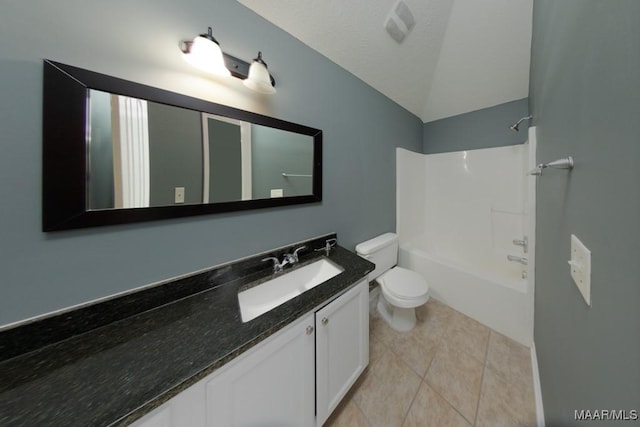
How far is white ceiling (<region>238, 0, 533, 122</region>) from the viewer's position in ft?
4.08

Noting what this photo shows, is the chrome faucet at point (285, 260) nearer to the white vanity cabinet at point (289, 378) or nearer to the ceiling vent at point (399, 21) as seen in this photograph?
the white vanity cabinet at point (289, 378)

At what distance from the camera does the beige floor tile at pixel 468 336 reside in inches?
57.3

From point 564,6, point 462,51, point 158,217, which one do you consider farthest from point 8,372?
point 462,51

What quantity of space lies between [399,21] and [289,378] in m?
2.42

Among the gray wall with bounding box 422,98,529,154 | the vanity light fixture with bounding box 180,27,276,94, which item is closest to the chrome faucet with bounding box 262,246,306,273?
the vanity light fixture with bounding box 180,27,276,94

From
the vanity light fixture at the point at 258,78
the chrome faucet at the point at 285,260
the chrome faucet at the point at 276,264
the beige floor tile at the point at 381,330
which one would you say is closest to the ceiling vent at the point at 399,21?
the vanity light fixture at the point at 258,78

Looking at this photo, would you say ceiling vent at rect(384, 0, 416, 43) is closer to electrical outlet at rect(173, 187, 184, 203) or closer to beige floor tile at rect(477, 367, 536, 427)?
electrical outlet at rect(173, 187, 184, 203)

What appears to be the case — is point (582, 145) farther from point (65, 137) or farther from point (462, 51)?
point (462, 51)

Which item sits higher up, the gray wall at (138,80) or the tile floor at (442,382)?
the gray wall at (138,80)

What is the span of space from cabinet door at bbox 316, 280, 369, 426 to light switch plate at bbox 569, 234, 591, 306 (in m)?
0.80

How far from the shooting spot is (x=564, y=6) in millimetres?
646

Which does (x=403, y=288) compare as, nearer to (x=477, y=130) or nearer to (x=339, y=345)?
(x=339, y=345)

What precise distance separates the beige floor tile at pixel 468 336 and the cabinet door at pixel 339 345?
2.92ft

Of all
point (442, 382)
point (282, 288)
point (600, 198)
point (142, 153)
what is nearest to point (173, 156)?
point (142, 153)
